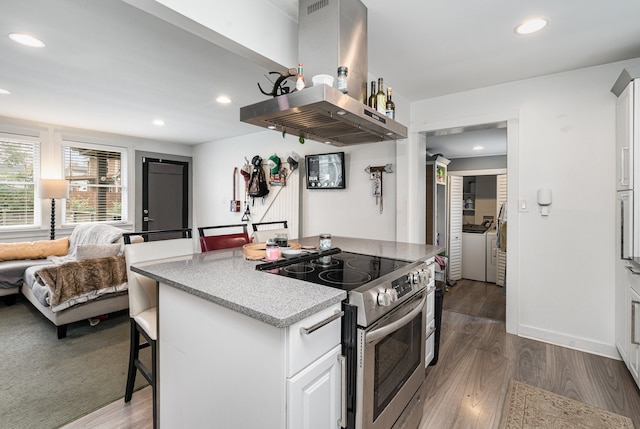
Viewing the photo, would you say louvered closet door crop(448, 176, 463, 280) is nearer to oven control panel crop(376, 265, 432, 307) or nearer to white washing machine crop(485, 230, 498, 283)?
white washing machine crop(485, 230, 498, 283)

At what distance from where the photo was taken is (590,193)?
2.57 metres

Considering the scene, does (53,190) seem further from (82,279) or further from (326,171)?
(326,171)

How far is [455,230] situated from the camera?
5.14 meters

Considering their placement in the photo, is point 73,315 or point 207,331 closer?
point 207,331

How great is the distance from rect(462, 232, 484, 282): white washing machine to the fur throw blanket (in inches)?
194

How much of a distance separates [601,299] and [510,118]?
5.69 ft

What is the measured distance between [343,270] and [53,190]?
4.71 m

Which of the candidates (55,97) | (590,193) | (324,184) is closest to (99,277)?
(55,97)

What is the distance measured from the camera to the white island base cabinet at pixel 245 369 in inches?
39.5

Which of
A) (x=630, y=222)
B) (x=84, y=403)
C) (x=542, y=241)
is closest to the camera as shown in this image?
(x=84, y=403)

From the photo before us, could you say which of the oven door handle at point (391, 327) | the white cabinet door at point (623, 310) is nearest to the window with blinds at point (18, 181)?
the oven door handle at point (391, 327)

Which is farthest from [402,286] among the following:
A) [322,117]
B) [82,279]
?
[82,279]

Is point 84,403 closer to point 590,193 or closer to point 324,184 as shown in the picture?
point 324,184

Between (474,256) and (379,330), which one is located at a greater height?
(379,330)
